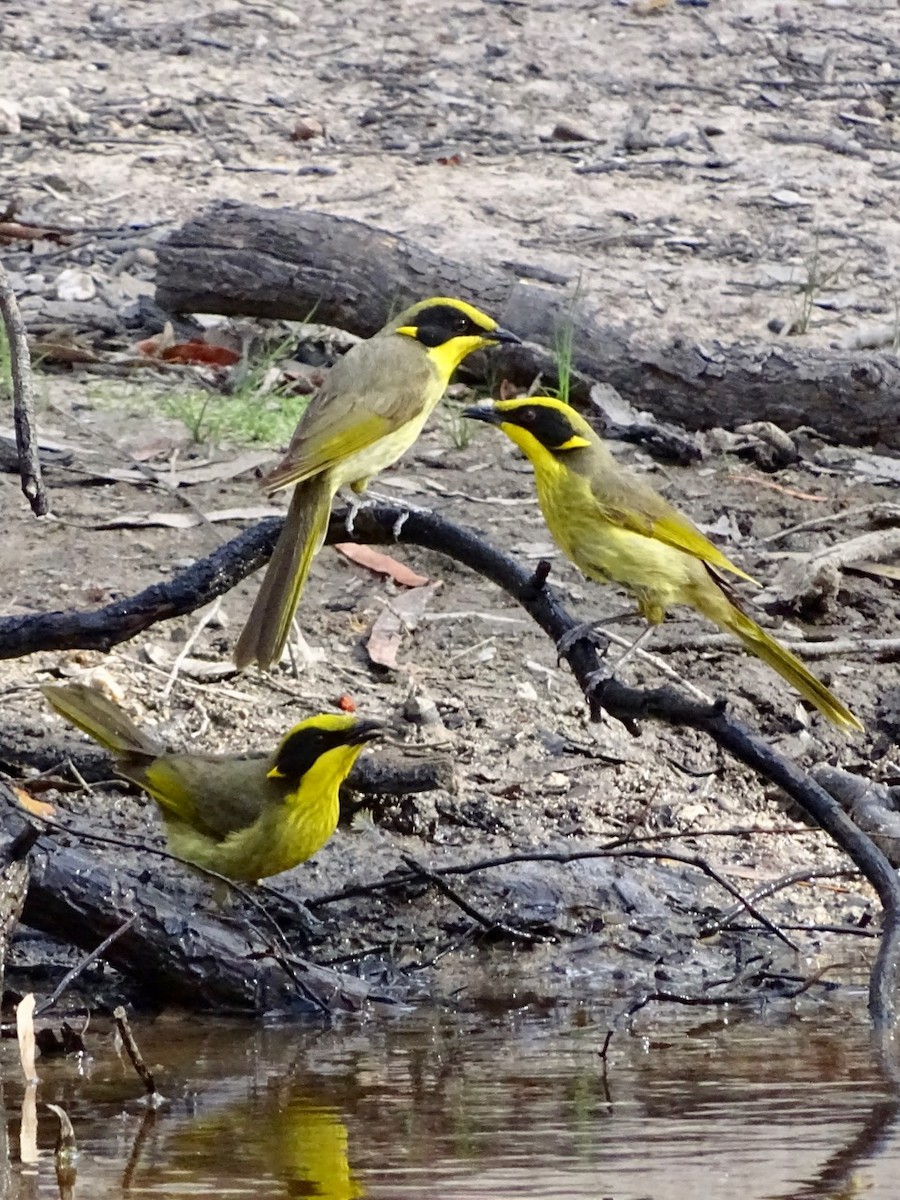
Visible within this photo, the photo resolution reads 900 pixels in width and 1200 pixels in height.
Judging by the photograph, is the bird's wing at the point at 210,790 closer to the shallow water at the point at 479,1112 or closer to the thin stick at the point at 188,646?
the shallow water at the point at 479,1112

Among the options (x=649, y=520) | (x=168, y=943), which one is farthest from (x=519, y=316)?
(x=168, y=943)

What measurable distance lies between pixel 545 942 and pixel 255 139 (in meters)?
9.35

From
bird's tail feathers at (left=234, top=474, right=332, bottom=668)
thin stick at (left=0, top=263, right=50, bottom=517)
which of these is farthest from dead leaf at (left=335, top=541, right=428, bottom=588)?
thin stick at (left=0, top=263, right=50, bottom=517)

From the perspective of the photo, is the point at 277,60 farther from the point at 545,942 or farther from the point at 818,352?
the point at 545,942

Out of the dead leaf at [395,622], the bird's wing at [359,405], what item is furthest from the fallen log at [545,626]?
the dead leaf at [395,622]

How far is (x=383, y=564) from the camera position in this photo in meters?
9.32

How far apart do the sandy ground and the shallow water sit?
834 mm

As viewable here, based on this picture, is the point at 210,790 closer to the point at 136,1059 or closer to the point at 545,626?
the point at 545,626

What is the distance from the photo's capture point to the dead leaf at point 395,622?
861 cm

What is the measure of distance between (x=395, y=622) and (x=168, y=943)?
3147 millimetres

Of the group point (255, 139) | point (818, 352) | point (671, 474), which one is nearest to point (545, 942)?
point (671, 474)

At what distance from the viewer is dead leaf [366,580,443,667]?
8.61 metres

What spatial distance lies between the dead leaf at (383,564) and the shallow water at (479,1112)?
330 cm

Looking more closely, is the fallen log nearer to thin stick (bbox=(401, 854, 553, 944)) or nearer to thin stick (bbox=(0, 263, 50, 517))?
thin stick (bbox=(401, 854, 553, 944))
